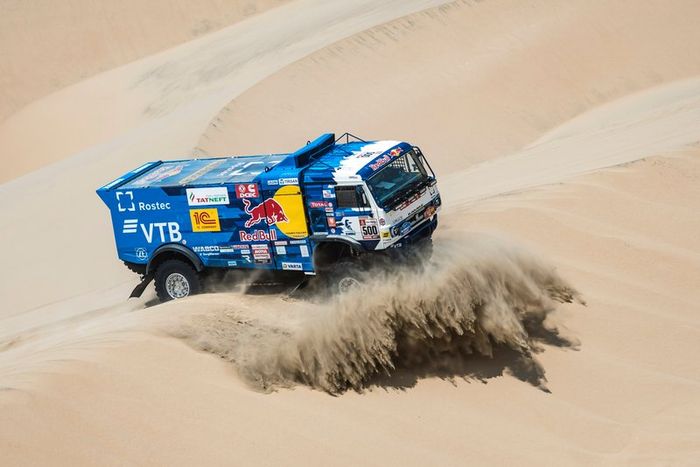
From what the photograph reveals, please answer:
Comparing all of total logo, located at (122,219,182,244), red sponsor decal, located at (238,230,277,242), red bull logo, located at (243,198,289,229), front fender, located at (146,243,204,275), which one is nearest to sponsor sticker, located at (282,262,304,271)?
red sponsor decal, located at (238,230,277,242)

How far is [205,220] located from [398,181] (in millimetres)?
3015

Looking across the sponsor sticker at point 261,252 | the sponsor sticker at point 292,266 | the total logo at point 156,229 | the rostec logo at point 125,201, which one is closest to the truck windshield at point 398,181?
the sponsor sticker at point 292,266

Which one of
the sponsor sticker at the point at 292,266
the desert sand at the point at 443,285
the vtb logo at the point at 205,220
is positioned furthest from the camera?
the vtb logo at the point at 205,220

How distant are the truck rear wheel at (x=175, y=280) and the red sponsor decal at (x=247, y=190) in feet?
5.63

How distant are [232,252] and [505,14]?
16.2 m

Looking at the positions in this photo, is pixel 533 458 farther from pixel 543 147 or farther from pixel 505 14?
pixel 505 14

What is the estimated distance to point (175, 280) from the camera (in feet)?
46.5

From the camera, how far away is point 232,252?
1337cm

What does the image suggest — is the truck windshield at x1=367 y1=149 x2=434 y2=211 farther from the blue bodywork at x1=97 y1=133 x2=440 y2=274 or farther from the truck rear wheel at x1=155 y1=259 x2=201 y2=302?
the truck rear wheel at x1=155 y1=259 x2=201 y2=302

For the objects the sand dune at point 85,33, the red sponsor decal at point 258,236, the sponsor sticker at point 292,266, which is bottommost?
the sponsor sticker at point 292,266

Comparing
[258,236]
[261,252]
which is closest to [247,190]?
[258,236]

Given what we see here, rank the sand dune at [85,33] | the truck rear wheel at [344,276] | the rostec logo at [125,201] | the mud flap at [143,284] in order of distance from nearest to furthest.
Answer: the truck rear wheel at [344,276]
the rostec logo at [125,201]
the mud flap at [143,284]
the sand dune at [85,33]

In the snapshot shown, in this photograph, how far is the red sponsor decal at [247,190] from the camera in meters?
12.8

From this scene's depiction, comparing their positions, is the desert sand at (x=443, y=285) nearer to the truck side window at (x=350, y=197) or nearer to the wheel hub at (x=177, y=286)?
the wheel hub at (x=177, y=286)
